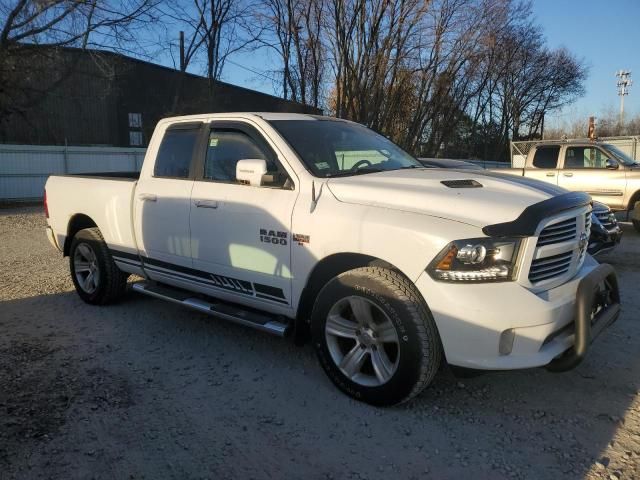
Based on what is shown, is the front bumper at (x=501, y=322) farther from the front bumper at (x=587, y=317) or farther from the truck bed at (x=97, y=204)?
the truck bed at (x=97, y=204)

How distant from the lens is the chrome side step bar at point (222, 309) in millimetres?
3889

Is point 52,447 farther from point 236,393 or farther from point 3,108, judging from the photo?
point 3,108

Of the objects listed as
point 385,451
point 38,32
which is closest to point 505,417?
point 385,451

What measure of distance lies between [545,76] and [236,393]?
4458cm

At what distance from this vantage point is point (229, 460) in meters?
2.91

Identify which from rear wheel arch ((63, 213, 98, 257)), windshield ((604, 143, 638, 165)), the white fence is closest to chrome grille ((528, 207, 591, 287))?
rear wheel arch ((63, 213, 98, 257))

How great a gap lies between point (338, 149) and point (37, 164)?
58.1 feet

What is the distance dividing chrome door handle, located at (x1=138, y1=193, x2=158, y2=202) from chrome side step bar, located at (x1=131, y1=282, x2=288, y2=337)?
0.82 metres

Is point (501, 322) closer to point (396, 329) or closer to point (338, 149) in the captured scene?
point (396, 329)

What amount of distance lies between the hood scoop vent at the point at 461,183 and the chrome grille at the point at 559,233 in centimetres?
57

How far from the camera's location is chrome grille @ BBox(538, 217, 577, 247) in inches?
123

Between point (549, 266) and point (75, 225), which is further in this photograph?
A: point (75, 225)

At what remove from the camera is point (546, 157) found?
12.3 metres

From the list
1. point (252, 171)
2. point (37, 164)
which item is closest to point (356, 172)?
point (252, 171)
